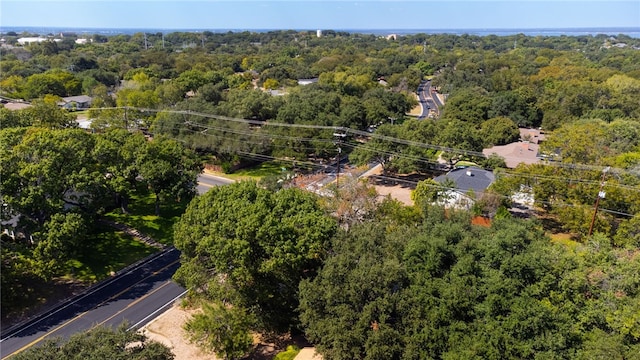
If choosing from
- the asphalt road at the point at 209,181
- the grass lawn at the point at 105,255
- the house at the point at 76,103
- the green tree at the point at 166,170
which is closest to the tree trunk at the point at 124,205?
the grass lawn at the point at 105,255

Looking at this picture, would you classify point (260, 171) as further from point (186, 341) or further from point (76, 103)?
point (76, 103)

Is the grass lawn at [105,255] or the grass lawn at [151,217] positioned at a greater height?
the grass lawn at [151,217]

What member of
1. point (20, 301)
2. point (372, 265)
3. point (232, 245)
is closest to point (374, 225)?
point (372, 265)

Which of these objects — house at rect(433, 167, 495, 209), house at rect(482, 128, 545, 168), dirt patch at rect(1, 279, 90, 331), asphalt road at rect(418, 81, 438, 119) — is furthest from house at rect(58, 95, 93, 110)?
house at rect(482, 128, 545, 168)

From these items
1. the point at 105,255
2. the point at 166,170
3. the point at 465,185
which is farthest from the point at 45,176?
the point at 465,185

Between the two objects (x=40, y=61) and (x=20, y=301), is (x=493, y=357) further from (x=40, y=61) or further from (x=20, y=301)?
(x=40, y=61)

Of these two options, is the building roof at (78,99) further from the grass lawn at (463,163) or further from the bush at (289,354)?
the bush at (289,354)

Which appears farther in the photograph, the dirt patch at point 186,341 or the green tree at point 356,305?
the dirt patch at point 186,341
